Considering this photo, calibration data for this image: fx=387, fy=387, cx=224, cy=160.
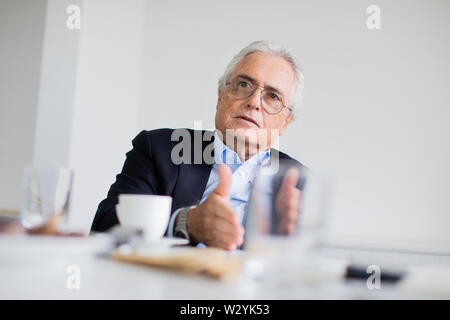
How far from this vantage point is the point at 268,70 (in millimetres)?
1602

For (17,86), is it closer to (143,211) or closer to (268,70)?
(268,70)

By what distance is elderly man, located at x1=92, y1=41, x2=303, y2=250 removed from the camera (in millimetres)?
1322

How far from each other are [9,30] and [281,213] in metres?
3.26

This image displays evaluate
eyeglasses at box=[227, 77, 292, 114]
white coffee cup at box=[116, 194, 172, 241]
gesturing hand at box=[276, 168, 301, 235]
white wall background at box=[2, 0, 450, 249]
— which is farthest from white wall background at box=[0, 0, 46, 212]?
gesturing hand at box=[276, 168, 301, 235]

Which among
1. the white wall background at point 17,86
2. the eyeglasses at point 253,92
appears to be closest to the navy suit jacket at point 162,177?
the eyeglasses at point 253,92

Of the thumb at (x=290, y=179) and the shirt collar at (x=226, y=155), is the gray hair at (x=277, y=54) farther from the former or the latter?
the thumb at (x=290, y=179)

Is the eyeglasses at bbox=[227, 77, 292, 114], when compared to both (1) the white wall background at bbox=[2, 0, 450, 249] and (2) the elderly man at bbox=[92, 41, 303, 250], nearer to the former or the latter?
(2) the elderly man at bbox=[92, 41, 303, 250]

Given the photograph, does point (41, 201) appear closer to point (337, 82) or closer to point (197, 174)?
point (197, 174)

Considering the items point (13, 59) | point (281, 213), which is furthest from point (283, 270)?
point (13, 59)

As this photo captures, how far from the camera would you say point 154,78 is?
3.16 m

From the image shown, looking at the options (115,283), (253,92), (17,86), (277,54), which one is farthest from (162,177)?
(17,86)

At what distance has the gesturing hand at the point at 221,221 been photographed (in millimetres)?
750

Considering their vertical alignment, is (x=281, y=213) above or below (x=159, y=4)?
below

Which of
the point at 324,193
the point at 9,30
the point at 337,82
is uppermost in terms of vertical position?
the point at 9,30
